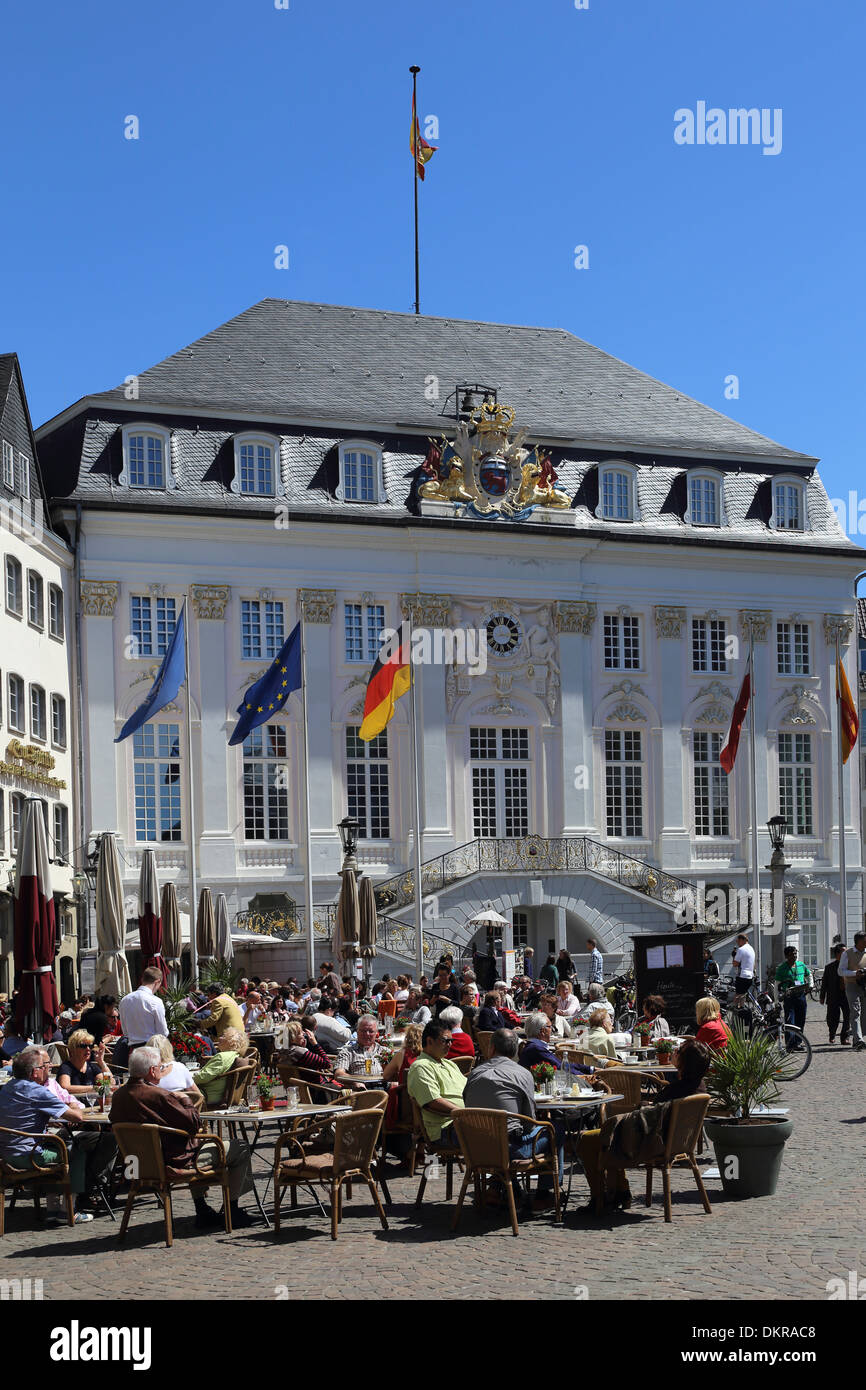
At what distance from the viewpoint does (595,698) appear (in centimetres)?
4522

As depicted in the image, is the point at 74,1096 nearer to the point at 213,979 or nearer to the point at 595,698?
the point at 213,979

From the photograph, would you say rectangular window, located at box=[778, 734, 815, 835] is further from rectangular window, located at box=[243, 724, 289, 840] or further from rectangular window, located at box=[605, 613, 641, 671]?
rectangular window, located at box=[243, 724, 289, 840]

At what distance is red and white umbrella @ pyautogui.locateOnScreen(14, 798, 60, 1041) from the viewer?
1886cm

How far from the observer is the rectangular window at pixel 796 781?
47.1 meters

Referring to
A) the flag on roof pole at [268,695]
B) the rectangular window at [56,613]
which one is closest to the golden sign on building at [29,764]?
the rectangular window at [56,613]

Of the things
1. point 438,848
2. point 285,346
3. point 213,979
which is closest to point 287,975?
point 438,848

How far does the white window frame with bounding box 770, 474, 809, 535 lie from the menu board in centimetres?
2488

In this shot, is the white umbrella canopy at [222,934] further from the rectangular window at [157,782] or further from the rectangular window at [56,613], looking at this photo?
the rectangular window at [56,613]

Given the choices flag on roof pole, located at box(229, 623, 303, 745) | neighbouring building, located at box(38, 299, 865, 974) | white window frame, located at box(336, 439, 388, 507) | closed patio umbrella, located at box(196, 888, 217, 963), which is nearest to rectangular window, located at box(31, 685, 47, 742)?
neighbouring building, located at box(38, 299, 865, 974)

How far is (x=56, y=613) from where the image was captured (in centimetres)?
3912

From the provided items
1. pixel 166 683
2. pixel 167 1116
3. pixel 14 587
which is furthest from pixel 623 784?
pixel 167 1116

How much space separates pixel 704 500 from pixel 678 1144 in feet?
118

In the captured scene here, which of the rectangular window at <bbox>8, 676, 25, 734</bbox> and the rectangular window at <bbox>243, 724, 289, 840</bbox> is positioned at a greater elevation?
the rectangular window at <bbox>8, 676, 25, 734</bbox>
